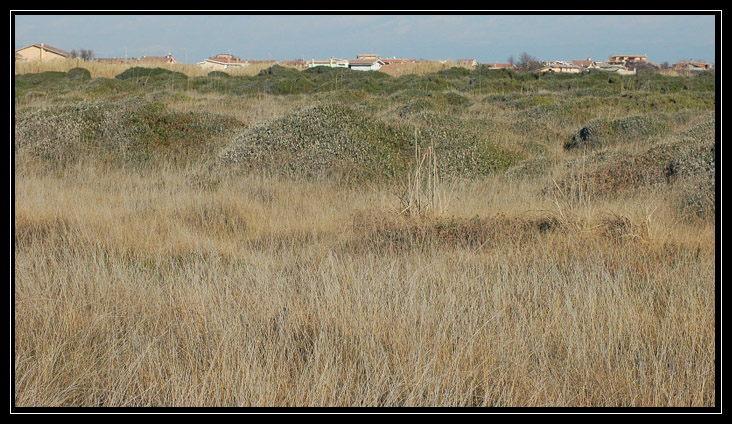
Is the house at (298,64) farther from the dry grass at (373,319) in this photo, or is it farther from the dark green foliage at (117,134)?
the dry grass at (373,319)

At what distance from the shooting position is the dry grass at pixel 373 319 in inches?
113

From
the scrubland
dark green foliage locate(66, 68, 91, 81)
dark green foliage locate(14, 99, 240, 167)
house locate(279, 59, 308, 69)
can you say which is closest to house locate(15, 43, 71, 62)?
house locate(279, 59, 308, 69)

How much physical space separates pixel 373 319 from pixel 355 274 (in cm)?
87

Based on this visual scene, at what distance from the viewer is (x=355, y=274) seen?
4277 mm

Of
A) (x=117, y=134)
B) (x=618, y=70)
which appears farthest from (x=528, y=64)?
(x=117, y=134)

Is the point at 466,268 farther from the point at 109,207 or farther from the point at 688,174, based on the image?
the point at 688,174

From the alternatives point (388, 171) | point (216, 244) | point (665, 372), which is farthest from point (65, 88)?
point (665, 372)

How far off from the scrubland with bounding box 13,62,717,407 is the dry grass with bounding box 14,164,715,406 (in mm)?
18

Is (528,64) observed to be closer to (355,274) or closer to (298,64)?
(298,64)

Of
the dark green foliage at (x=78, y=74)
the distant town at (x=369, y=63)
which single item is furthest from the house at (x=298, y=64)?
the dark green foliage at (x=78, y=74)

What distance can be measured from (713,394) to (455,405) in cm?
119

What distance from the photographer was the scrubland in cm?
294

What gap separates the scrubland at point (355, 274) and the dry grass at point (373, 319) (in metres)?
0.02

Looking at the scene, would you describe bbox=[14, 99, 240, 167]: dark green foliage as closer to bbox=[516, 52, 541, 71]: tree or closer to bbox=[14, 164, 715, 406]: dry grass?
bbox=[14, 164, 715, 406]: dry grass
